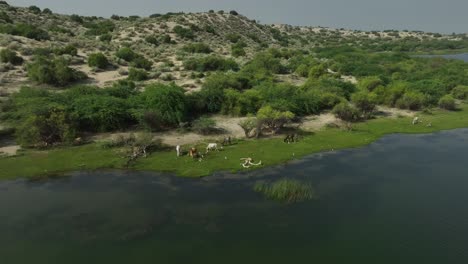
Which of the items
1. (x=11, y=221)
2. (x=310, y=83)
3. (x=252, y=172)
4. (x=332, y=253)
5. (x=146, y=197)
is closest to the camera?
(x=332, y=253)

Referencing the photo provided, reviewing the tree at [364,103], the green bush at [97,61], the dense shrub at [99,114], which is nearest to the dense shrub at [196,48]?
the green bush at [97,61]

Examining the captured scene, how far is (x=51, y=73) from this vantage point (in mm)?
59344

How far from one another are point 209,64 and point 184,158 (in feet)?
151

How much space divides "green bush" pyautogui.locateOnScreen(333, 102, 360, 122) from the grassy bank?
6.21m

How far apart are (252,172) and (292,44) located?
132875 millimetres

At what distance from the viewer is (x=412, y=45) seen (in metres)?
192

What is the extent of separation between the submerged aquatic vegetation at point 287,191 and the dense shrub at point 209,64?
51.6 m

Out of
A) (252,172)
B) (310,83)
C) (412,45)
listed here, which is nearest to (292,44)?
(412,45)

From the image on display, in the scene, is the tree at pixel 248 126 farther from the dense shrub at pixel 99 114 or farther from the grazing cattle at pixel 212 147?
the dense shrub at pixel 99 114

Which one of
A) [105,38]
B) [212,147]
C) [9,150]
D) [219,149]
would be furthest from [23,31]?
[219,149]

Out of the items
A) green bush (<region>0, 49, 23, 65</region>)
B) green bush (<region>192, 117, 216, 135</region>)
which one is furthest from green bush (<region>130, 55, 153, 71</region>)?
green bush (<region>192, 117, 216, 135</region>)

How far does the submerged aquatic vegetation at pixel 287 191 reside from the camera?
30.5 meters

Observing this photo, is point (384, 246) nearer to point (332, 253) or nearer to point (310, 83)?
point (332, 253)

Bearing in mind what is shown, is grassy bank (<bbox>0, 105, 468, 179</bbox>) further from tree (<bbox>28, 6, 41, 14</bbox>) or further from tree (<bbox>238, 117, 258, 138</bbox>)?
tree (<bbox>28, 6, 41, 14</bbox>)
